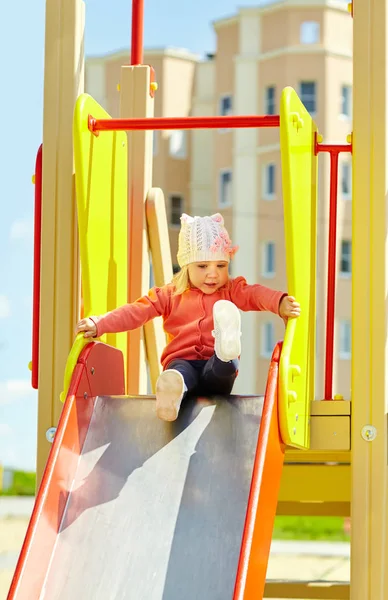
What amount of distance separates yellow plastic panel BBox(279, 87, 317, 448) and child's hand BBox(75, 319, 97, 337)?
2.29 ft

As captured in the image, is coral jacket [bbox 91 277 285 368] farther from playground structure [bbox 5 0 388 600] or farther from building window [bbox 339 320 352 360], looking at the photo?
building window [bbox 339 320 352 360]

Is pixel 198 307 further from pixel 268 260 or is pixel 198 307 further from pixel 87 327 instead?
pixel 268 260

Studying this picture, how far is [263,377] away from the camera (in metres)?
27.8

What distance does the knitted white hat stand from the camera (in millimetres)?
4070

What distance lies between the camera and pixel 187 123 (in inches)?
159

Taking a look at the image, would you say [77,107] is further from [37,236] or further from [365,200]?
[365,200]

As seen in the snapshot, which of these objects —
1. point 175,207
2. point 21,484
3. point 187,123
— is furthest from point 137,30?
point 175,207

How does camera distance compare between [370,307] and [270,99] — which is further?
[270,99]

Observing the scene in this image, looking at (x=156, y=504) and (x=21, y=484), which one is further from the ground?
(x=156, y=504)

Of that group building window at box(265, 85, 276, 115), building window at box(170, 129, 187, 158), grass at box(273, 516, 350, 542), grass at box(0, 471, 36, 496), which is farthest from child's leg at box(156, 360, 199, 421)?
building window at box(170, 129, 187, 158)

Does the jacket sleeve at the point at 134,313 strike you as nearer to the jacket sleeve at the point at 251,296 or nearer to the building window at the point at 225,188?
the jacket sleeve at the point at 251,296

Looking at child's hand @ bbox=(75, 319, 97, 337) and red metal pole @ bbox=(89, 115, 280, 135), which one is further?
red metal pole @ bbox=(89, 115, 280, 135)

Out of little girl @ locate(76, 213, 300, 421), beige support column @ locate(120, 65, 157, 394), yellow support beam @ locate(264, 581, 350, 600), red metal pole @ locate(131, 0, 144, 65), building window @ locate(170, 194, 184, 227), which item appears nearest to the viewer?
little girl @ locate(76, 213, 300, 421)

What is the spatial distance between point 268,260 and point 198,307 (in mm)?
23853
